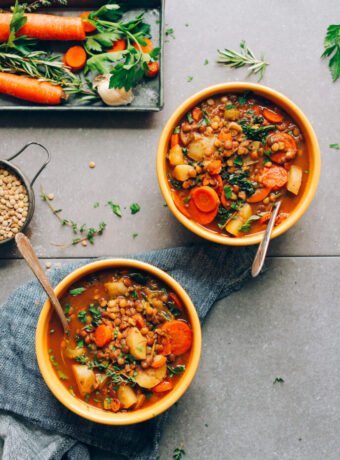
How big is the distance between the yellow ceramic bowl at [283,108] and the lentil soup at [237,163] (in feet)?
0.12

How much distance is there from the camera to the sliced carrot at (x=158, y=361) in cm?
220

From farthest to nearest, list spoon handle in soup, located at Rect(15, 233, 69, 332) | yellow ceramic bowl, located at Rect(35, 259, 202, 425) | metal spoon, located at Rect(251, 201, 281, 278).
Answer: yellow ceramic bowl, located at Rect(35, 259, 202, 425) → metal spoon, located at Rect(251, 201, 281, 278) → spoon handle in soup, located at Rect(15, 233, 69, 332)

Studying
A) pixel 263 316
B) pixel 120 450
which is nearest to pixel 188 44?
pixel 263 316

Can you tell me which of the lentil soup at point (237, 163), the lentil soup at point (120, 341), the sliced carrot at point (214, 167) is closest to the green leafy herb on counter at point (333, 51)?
the lentil soup at point (237, 163)

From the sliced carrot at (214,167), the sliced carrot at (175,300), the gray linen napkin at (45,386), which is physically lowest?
the gray linen napkin at (45,386)

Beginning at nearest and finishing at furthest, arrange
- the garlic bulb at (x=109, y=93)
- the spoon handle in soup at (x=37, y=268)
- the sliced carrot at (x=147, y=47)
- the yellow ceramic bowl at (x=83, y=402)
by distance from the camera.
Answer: the spoon handle in soup at (x=37, y=268)
the yellow ceramic bowl at (x=83, y=402)
the garlic bulb at (x=109, y=93)
the sliced carrot at (x=147, y=47)

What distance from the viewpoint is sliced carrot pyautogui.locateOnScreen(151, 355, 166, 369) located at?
7.22 ft

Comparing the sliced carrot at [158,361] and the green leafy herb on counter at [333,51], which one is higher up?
the green leafy herb on counter at [333,51]

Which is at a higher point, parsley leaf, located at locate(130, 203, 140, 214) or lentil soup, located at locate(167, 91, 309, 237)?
lentil soup, located at locate(167, 91, 309, 237)

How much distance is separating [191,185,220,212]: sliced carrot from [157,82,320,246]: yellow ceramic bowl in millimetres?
94

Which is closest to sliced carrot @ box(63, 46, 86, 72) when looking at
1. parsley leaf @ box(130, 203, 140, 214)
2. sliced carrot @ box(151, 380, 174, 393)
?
parsley leaf @ box(130, 203, 140, 214)

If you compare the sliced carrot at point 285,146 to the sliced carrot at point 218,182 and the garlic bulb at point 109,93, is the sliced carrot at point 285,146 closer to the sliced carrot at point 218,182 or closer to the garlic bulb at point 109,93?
the sliced carrot at point 218,182

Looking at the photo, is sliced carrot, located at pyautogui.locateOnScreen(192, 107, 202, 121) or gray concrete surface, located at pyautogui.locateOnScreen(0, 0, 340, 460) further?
gray concrete surface, located at pyautogui.locateOnScreen(0, 0, 340, 460)

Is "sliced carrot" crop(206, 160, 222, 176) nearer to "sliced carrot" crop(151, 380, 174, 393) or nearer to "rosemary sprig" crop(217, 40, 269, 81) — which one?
"rosemary sprig" crop(217, 40, 269, 81)
